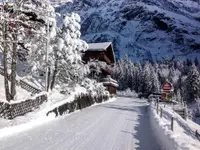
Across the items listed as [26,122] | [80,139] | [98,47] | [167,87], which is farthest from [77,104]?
[98,47]

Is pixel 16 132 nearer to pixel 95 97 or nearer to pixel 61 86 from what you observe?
pixel 61 86

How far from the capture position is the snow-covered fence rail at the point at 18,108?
54.6ft

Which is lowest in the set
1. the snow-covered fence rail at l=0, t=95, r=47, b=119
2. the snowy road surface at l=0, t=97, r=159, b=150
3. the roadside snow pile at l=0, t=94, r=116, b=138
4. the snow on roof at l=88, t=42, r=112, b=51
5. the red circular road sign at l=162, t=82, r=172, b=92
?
the snowy road surface at l=0, t=97, r=159, b=150

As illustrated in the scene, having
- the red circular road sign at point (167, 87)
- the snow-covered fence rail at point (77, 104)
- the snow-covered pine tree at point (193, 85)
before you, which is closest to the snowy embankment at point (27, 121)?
the snow-covered fence rail at point (77, 104)

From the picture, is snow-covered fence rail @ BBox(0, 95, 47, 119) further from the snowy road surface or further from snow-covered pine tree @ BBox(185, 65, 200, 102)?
snow-covered pine tree @ BBox(185, 65, 200, 102)

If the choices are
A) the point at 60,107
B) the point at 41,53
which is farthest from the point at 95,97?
the point at 60,107

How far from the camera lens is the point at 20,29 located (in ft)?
66.1

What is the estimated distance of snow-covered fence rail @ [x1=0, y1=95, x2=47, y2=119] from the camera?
16652 mm

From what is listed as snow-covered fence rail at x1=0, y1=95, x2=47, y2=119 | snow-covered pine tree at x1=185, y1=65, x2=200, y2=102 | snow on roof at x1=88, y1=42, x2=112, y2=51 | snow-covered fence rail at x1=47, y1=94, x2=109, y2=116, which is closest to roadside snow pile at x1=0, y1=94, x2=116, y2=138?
snow-covered fence rail at x1=0, y1=95, x2=47, y2=119

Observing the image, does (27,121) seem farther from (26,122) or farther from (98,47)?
(98,47)

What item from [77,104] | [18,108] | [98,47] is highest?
[98,47]

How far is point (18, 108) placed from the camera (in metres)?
17.7

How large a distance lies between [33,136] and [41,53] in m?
17.6

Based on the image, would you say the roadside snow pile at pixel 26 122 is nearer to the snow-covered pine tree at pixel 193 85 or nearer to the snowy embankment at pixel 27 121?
the snowy embankment at pixel 27 121
